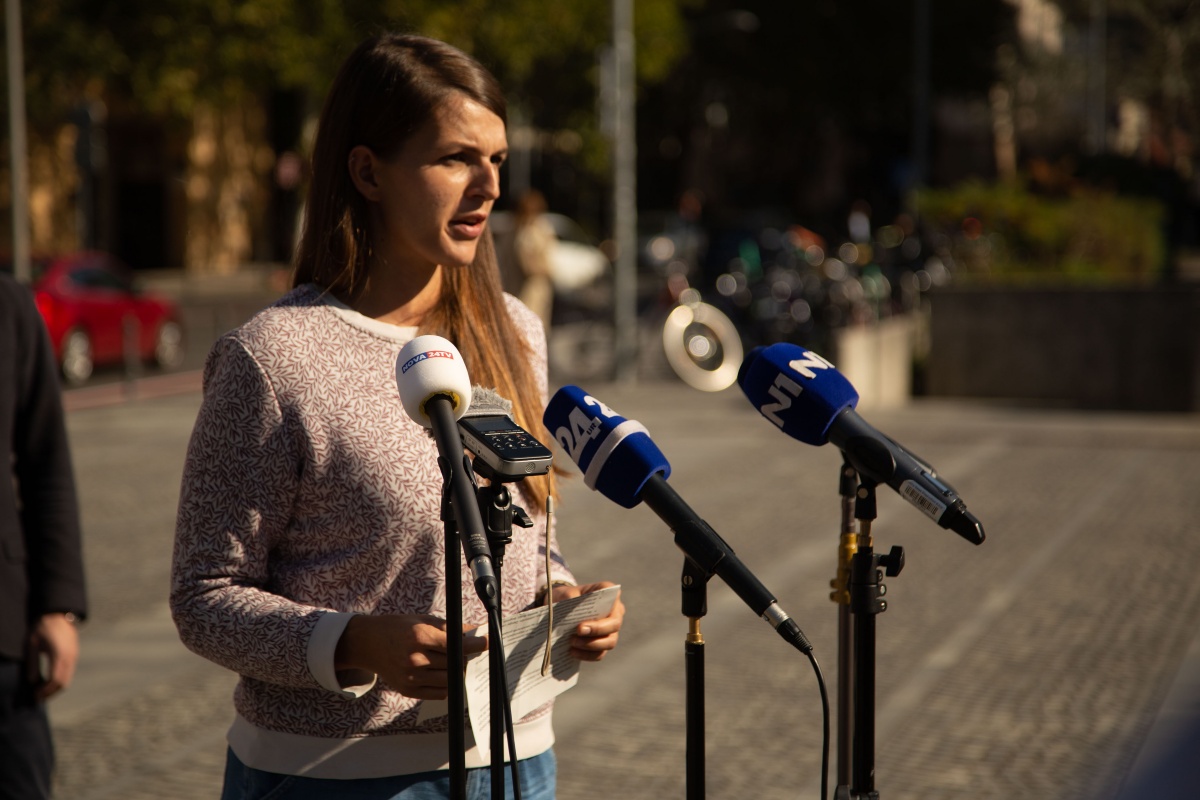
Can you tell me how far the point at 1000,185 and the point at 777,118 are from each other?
33020 mm

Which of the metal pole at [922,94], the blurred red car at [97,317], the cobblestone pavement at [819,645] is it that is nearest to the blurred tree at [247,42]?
the blurred red car at [97,317]

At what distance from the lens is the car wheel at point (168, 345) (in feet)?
67.4

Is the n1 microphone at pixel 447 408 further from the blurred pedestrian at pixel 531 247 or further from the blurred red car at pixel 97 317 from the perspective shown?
Answer: the blurred red car at pixel 97 317

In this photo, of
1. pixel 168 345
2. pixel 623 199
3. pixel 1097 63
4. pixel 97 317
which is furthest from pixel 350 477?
pixel 1097 63

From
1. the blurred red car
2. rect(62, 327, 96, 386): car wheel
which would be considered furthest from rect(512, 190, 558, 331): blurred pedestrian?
rect(62, 327, 96, 386): car wheel

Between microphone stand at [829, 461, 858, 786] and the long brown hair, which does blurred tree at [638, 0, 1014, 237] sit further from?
microphone stand at [829, 461, 858, 786]

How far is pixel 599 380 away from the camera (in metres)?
17.5

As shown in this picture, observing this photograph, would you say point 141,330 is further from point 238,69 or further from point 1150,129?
point 1150,129

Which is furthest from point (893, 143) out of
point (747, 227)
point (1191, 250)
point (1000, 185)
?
point (1000, 185)

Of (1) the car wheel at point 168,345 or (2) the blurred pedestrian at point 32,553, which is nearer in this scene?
(2) the blurred pedestrian at point 32,553

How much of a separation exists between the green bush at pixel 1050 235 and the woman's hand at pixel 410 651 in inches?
613

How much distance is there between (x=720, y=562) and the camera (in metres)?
1.84

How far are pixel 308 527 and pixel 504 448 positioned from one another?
0.57 metres

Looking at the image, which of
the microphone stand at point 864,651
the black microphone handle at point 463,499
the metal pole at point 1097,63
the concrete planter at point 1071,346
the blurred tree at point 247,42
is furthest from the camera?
the blurred tree at point 247,42
